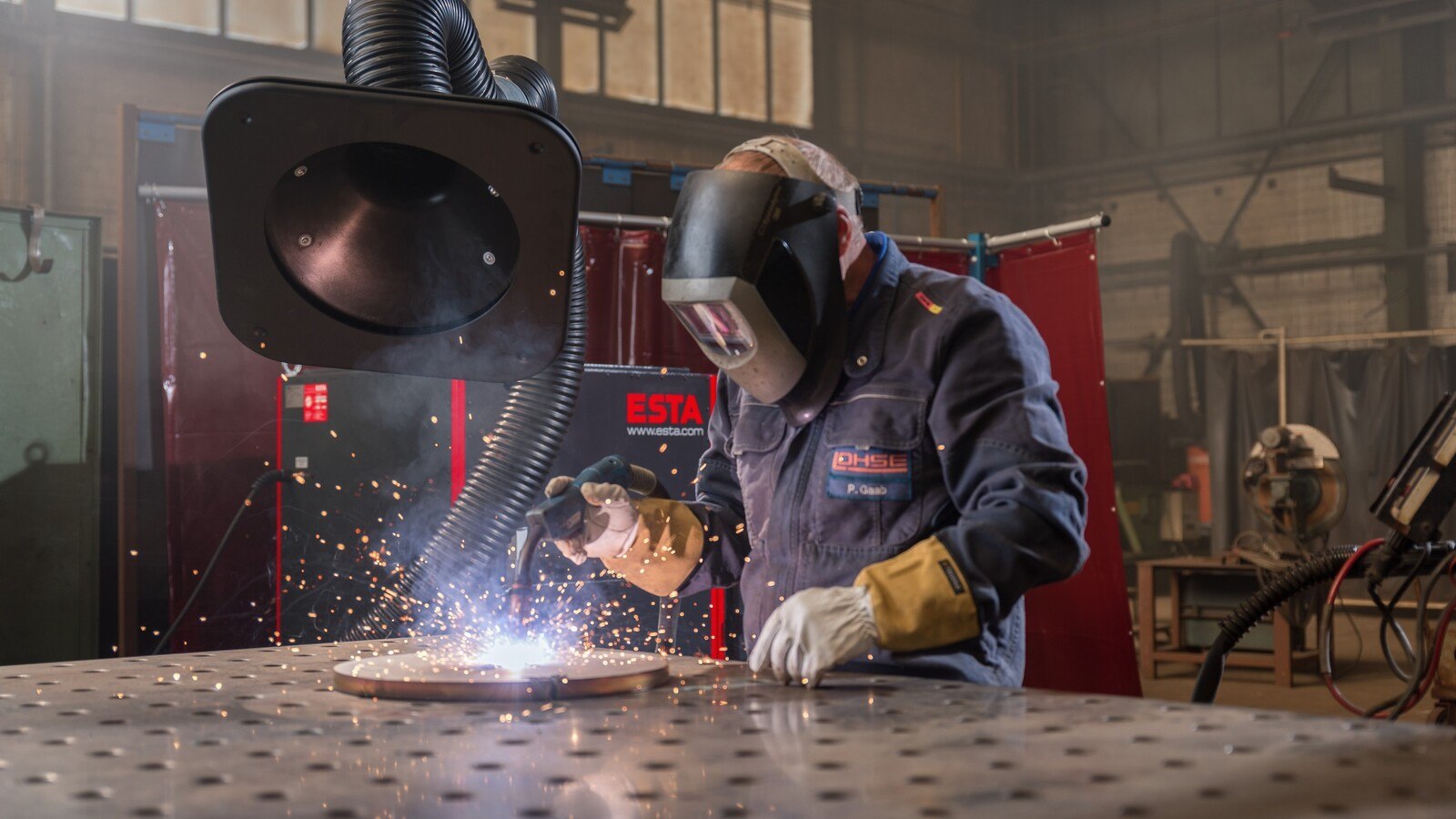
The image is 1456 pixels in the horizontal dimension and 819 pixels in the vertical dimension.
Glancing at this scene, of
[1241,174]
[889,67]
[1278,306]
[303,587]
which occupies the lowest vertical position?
→ [303,587]

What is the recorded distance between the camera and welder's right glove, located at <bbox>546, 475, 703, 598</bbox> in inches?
71.4

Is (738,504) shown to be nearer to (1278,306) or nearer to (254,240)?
(254,240)

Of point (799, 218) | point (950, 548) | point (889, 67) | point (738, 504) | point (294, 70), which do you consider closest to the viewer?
point (950, 548)

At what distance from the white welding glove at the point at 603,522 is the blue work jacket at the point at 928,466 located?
0.15 meters

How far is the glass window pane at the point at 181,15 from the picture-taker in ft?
23.8

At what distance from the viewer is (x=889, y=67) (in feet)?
35.2

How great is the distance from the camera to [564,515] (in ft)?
5.58

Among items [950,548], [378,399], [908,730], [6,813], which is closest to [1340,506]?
[378,399]

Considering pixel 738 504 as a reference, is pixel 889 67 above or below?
above

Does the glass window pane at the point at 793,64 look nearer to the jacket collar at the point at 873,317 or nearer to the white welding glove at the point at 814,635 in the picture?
the jacket collar at the point at 873,317

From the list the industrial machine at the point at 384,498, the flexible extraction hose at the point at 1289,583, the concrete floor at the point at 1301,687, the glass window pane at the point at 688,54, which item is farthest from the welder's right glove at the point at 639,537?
the glass window pane at the point at 688,54

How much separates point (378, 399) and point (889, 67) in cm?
840

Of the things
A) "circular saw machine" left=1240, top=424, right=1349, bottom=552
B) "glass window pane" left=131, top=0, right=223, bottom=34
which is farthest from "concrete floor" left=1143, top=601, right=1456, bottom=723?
"glass window pane" left=131, top=0, right=223, bottom=34

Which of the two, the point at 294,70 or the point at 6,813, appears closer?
the point at 6,813
